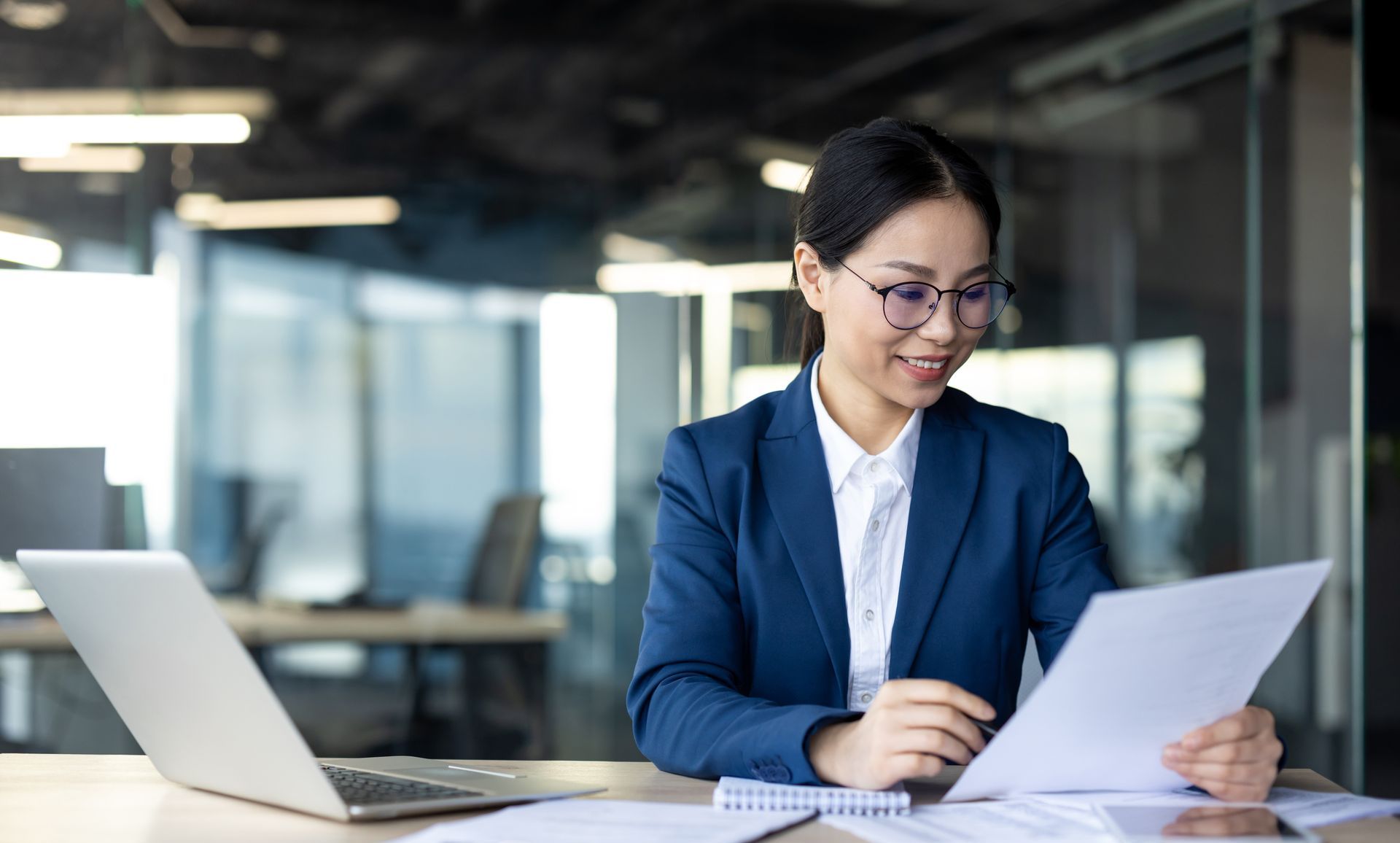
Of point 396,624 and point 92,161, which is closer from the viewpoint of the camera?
point 92,161

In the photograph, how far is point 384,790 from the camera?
1.23m

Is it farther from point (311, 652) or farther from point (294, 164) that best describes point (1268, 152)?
point (311, 652)

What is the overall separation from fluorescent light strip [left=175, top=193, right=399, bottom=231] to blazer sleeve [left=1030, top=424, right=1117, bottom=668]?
3459 mm

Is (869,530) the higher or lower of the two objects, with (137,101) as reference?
lower

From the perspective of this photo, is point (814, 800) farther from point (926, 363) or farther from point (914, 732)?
point (926, 363)

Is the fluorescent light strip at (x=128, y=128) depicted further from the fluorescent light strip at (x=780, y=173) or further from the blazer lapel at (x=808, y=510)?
the blazer lapel at (x=808, y=510)

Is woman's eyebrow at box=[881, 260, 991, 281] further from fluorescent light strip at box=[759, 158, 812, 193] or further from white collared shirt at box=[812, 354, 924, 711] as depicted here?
fluorescent light strip at box=[759, 158, 812, 193]

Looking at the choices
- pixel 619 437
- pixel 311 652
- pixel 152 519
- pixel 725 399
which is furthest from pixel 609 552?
pixel 152 519

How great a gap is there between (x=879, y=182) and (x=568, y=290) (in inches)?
132

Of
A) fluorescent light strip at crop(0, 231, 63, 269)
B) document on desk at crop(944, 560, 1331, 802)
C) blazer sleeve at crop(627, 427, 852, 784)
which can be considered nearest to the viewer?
document on desk at crop(944, 560, 1331, 802)

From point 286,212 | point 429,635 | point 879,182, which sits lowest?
point 429,635

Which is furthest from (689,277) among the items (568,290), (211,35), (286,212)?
(211,35)

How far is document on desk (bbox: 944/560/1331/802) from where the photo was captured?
1.00 metres

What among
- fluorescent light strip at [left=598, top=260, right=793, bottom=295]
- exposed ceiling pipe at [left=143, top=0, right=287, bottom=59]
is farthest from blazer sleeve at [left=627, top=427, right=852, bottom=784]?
exposed ceiling pipe at [left=143, top=0, right=287, bottom=59]
